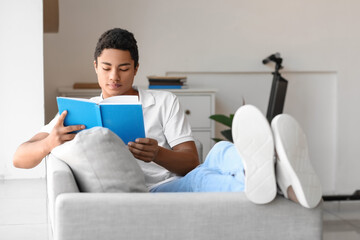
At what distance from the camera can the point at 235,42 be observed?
3.76m

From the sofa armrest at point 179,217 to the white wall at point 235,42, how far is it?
7.78 ft

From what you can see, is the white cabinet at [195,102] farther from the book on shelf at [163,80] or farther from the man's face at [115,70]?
the man's face at [115,70]

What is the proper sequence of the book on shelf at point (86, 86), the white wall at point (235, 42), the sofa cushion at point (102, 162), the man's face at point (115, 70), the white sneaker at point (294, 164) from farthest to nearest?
the white wall at point (235, 42) < the book on shelf at point (86, 86) < the man's face at point (115, 70) < the sofa cushion at point (102, 162) < the white sneaker at point (294, 164)

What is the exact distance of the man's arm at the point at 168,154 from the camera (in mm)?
1620

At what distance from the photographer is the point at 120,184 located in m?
1.34

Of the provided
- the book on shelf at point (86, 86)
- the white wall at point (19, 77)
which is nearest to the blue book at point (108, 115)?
the white wall at point (19, 77)

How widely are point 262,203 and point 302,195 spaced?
3.5 inches

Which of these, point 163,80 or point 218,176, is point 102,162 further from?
point 163,80

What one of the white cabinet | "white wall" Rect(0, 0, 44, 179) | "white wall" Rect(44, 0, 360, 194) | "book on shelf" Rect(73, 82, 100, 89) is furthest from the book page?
"white wall" Rect(44, 0, 360, 194)

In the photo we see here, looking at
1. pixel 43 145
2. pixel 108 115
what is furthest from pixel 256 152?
pixel 43 145

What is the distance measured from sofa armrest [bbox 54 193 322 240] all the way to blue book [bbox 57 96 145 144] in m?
0.39

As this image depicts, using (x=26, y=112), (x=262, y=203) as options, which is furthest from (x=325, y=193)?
(x=262, y=203)

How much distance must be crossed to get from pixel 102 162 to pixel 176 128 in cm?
63

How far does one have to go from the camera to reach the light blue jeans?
4.58ft
